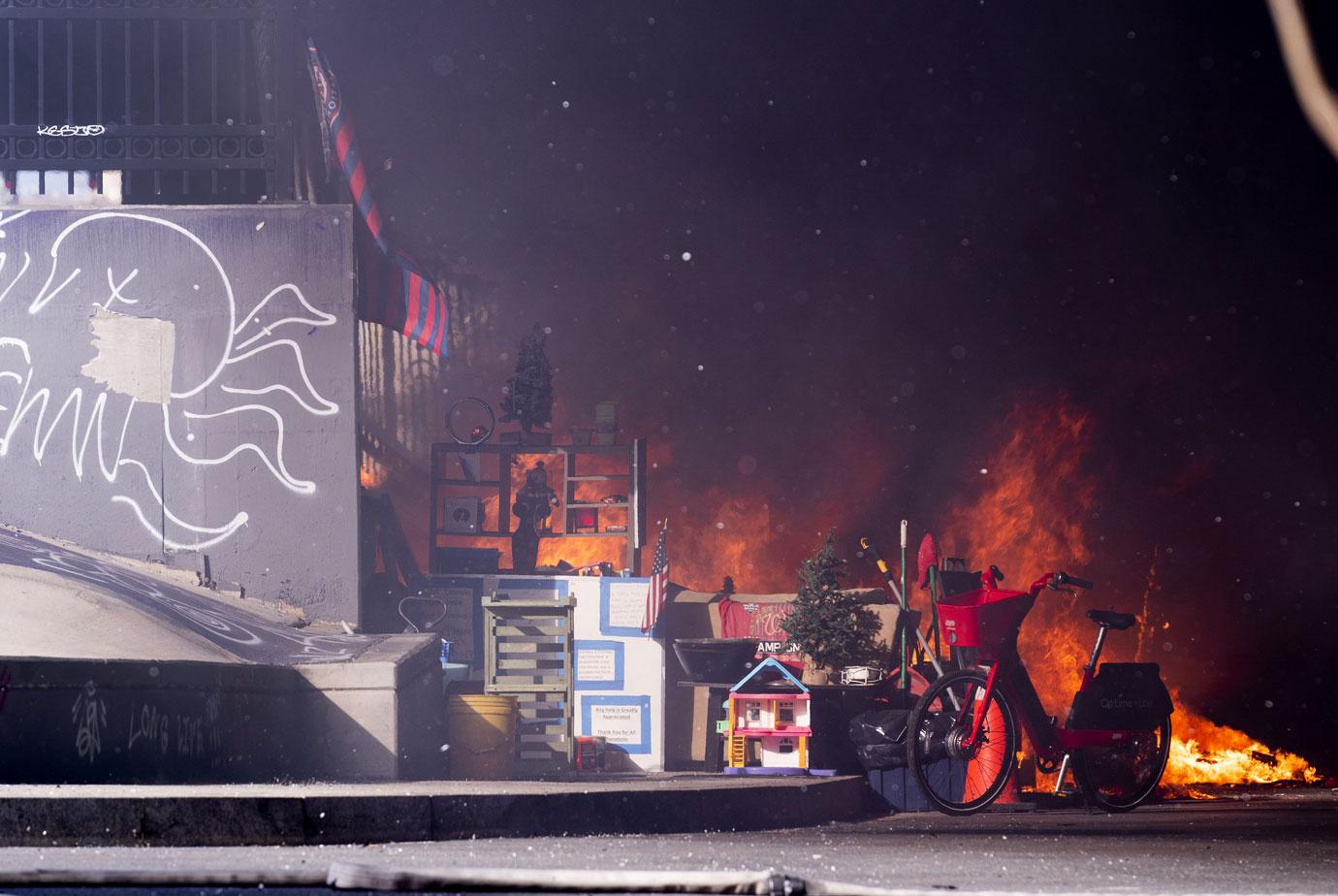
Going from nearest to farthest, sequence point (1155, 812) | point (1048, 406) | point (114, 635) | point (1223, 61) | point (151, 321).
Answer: point (114, 635)
point (1155, 812)
point (151, 321)
point (1223, 61)
point (1048, 406)

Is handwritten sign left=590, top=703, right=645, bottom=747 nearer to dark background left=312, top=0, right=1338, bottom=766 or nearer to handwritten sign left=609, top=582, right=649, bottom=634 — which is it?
handwritten sign left=609, top=582, right=649, bottom=634

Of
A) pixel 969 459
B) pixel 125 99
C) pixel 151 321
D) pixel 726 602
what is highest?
pixel 125 99

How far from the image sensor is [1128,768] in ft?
32.2

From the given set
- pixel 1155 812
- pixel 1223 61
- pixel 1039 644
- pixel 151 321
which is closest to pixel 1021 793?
pixel 1155 812

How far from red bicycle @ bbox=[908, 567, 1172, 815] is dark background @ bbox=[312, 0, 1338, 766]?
12.3 metres

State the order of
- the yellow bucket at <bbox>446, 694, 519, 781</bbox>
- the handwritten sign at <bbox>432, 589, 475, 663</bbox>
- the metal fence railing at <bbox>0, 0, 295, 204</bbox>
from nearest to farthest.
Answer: the yellow bucket at <bbox>446, 694, 519, 781</bbox>
the metal fence railing at <bbox>0, 0, 295, 204</bbox>
the handwritten sign at <bbox>432, 589, 475, 663</bbox>

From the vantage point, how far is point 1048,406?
75.1ft

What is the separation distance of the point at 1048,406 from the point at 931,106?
558 centimetres

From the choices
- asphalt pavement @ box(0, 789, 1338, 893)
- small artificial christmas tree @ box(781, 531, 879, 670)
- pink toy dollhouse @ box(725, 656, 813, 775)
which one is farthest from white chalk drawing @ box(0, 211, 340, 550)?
asphalt pavement @ box(0, 789, 1338, 893)

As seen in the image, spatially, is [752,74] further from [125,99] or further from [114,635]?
[114,635]

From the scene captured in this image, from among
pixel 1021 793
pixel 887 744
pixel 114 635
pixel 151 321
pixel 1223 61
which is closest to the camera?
pixel 114 635

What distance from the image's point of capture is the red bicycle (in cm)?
884

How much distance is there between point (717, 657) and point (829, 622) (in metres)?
1.53

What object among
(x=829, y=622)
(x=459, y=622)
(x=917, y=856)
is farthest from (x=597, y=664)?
(x=917, y=856)
